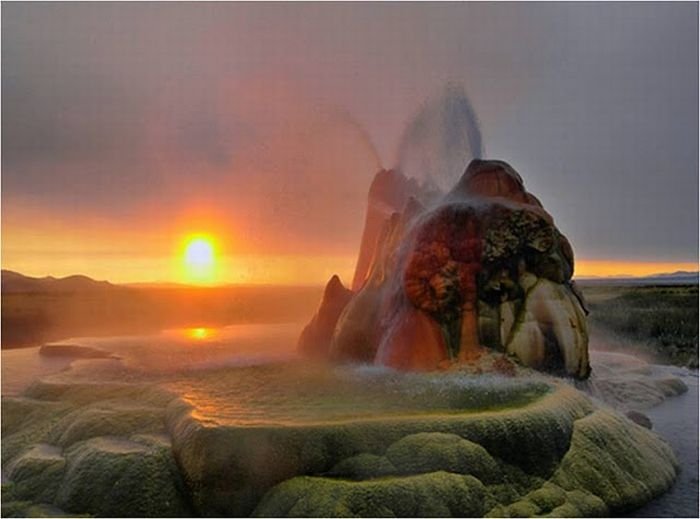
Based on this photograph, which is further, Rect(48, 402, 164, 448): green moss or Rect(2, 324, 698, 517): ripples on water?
Rect(48, 402, 164, 448): green moss

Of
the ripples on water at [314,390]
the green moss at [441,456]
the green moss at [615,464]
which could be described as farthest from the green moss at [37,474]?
the green moss at [615,464]

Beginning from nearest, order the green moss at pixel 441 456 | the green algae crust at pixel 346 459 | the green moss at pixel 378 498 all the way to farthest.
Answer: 1. the green moss at pixel 378 498
2. the green algae crust at pixel 346 459
3. the green moss at pixel 441 456

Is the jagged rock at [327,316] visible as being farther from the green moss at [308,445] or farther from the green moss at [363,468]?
the green moss at [363,468]

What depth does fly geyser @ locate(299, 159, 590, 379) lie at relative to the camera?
2150cm

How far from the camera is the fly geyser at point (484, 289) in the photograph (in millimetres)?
21500

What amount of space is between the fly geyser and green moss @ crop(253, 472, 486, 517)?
278 inches

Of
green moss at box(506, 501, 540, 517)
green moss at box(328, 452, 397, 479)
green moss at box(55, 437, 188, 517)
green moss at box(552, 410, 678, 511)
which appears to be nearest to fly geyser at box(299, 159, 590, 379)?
green moss at box(552, 410, 678, 511)

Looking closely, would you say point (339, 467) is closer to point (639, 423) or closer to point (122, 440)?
point (122, 440)

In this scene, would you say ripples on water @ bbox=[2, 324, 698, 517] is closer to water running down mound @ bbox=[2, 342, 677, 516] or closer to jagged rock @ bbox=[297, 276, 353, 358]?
water running down mound @ bbox=[2, 342, 677, 516]

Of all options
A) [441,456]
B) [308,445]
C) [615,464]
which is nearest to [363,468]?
[308,445]

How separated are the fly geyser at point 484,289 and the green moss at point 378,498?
278 inches

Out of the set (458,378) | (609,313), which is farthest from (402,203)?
(609,313)

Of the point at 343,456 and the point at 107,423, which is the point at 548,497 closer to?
the point at 343,456

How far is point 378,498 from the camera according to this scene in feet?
45.2
